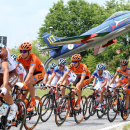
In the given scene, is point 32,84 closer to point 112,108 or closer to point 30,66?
point 30,66

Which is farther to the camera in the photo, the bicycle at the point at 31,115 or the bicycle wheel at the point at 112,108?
the bicycle wheel at the point at 112,108

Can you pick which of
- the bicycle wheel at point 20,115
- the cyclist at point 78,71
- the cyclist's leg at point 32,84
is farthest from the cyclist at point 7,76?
the cyclist at point 78,71

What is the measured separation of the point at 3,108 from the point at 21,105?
1030 mm

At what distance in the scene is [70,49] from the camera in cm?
2630

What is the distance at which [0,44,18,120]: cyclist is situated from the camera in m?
3.81

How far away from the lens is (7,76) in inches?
151

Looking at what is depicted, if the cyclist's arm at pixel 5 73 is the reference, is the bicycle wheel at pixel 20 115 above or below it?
below

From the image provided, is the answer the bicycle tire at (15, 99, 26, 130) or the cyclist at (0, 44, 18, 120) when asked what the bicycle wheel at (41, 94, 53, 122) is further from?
the cyclist at (0, 44, 18, 120)

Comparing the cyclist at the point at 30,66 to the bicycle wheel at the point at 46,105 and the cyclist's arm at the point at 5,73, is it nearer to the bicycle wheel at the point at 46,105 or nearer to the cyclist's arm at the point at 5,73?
A: the bicycle wheel at the point at 46,105

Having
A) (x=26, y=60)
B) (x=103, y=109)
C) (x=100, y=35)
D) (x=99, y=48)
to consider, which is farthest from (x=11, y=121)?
(x=99, y=48)

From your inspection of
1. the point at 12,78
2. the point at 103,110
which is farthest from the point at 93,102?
the point at 12,78

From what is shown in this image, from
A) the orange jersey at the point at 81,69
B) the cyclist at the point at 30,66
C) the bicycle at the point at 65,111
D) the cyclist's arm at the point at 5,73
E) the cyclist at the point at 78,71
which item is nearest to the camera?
the cyclist's arm at the point at 5,73

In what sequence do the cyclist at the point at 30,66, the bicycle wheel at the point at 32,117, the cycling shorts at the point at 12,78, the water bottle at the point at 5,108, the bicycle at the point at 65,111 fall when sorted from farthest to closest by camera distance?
the bicycle at the point at 65,111, the bicycle wheel at the point at 32,117, the cyclist at the point at 30,66, the cycling shorts at the point at 12,78, the water bottle at the point at 5,108

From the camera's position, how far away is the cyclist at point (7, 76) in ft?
12.5
